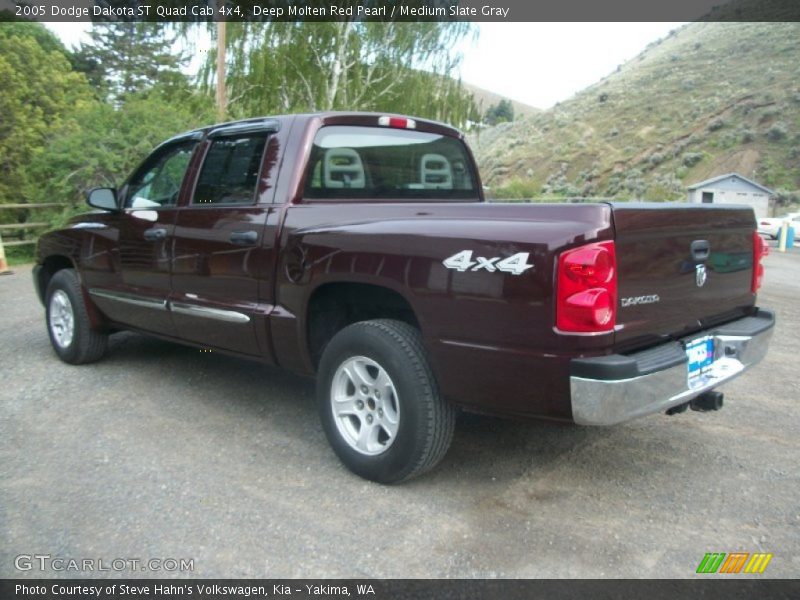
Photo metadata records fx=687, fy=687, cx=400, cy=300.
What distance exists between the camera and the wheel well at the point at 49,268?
580cm

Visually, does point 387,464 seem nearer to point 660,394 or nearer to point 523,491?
point 523,491

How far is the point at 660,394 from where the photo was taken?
289 centimetres

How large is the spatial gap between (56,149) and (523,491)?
12855 mm

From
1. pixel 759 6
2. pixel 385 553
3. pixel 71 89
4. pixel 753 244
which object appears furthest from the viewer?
pixel 759 6

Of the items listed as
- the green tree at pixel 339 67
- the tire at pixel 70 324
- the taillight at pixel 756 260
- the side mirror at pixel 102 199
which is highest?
the green tree at pixel 339 67

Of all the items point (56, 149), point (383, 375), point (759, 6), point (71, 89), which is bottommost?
point (383, 375)

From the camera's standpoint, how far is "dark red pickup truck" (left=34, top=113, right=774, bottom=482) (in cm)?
275

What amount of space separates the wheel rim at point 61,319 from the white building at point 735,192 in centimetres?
3047

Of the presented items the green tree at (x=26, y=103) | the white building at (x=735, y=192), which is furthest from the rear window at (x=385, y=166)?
the white building at (x=735, y=192)

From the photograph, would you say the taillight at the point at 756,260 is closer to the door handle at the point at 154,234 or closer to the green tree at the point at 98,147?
the door handle at the point at 154,234

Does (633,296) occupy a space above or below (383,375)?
above

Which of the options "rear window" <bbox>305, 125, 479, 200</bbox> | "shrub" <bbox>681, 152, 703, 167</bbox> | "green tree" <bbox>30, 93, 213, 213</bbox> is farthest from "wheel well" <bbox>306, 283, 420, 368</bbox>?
"shrub" <bbox>681, 152, 703, 167</bbox>

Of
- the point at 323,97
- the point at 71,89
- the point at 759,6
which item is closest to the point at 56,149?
the point at 71,89

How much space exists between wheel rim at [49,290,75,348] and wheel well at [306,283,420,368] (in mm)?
2658
